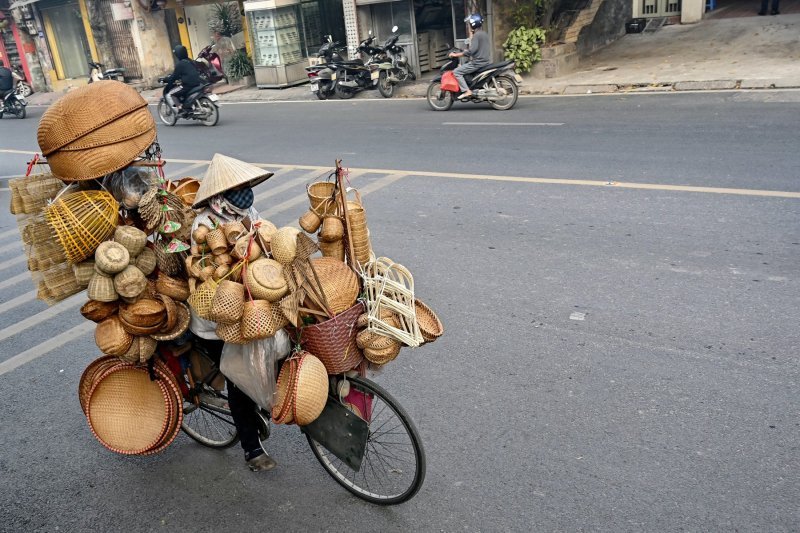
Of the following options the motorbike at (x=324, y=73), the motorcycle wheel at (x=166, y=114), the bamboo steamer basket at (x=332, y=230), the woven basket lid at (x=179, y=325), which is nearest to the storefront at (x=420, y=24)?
the motorbike at (x=324, y=73)

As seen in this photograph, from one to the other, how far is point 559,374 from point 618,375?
1.06ft

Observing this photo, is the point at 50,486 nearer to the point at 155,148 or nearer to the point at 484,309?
the point at 155,148

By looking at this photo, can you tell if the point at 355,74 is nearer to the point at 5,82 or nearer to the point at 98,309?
the point at 5,82

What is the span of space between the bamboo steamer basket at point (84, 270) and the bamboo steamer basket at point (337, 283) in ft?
3.20

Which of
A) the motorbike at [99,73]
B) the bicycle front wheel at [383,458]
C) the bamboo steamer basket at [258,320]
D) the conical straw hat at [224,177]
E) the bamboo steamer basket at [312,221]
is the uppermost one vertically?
the conical straw hat at [224,177]

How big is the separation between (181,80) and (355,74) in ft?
13.5

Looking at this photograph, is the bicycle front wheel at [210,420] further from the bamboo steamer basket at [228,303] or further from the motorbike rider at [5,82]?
the motorbike rider at [5,82]

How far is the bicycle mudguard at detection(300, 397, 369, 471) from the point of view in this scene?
9.86ft

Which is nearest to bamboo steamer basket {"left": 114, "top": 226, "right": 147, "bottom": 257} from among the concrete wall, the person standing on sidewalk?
the concrete wall

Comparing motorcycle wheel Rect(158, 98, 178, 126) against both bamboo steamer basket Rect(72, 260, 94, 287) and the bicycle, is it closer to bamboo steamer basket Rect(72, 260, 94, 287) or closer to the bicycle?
the bicycle

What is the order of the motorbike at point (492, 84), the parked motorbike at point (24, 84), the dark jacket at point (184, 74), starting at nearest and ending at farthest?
the motorbike at point (492, 84)
the dark jacket at point (184, 74)
the parked motorbike at point (24, 84)

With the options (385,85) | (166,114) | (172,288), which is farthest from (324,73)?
(172,288)

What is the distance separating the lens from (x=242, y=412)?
3.37m

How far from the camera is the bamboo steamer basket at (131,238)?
2977mm
